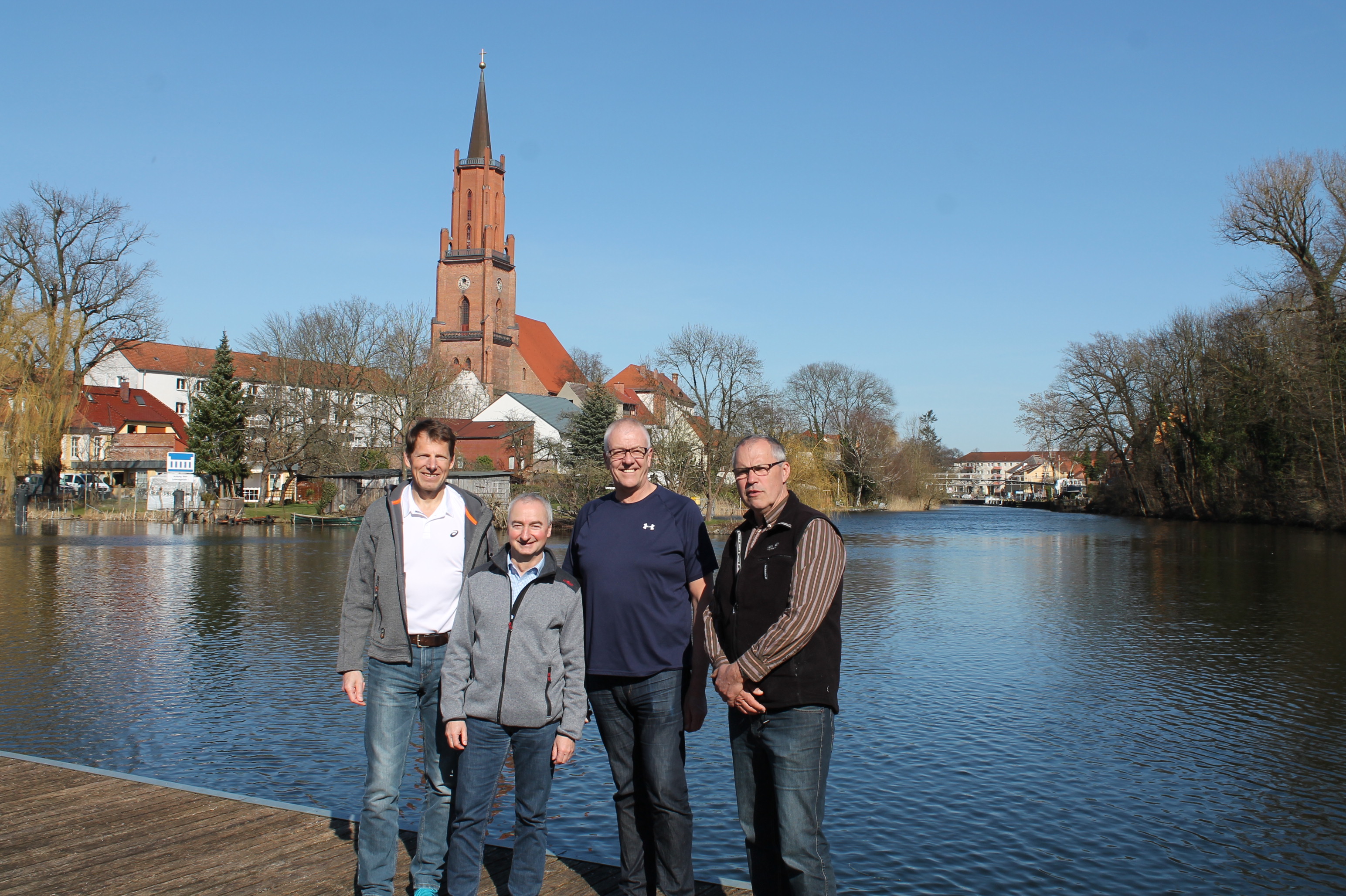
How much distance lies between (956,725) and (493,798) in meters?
7.31

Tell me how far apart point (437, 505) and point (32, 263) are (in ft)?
148

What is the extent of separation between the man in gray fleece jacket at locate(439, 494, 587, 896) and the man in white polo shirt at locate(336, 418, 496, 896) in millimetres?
270

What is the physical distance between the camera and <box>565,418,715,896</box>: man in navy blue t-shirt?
4.31 m

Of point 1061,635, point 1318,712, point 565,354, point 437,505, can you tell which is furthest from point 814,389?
point 437,505

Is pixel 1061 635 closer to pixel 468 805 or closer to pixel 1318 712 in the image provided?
pixel 1318 712

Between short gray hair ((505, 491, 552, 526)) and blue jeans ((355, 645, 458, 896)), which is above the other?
short gray hair ((505, 491, 552, 526))

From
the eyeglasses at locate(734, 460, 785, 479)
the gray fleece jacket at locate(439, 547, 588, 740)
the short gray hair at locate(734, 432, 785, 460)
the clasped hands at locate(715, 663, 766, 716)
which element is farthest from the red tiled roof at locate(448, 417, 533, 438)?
the clasped hands at locate(715, 663, 766, 716)

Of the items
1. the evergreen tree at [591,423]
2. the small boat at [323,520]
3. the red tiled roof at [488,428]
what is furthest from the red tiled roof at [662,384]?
the small boat at [323,520]

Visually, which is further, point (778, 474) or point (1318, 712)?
point (1318, 712)

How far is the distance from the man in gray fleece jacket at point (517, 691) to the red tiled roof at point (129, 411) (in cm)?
7409

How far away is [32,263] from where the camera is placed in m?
41.6

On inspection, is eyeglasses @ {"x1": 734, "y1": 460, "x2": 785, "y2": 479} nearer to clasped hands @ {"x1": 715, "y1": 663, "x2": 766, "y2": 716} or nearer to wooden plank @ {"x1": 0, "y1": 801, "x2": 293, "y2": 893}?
clasped hands @ {"x1": 715, "y1": 663, "x2": 766, "y2": 716}

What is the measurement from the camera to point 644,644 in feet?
14.1

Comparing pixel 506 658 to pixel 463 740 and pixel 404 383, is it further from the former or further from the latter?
pixel 404 383
